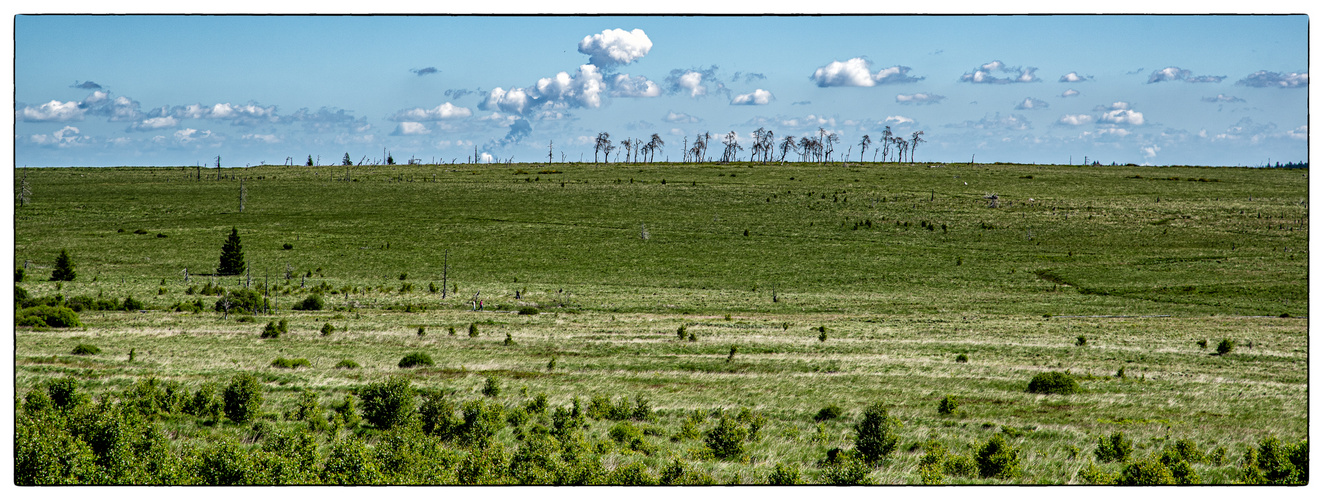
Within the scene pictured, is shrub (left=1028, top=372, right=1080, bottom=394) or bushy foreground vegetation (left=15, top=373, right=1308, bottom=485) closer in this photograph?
bushy foreground vegetation (left=15, top=373, right=1308, bottom=485)

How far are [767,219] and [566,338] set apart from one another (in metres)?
57.8

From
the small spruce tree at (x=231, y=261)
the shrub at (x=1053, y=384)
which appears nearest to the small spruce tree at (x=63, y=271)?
the small spruce tree at (x=231, y=261)

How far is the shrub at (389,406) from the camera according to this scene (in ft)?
55.9

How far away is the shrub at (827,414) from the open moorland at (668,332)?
1.02 feet

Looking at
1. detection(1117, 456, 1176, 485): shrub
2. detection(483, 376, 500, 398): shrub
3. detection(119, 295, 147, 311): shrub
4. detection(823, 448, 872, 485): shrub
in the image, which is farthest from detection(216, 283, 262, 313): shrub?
detection(1117, 456, 1176, 485): shrub

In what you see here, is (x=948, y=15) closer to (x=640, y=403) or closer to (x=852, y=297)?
(x=640, y=403)

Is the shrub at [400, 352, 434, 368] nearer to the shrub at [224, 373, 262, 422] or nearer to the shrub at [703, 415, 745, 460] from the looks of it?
the shrub at [224, 373, 262, 422]

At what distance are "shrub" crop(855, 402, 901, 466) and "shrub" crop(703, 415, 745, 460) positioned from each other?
226cm

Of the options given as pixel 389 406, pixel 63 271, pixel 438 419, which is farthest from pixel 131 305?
pixel 438 419

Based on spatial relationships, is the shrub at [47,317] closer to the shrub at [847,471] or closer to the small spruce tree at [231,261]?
the small spruce tree at [231,261]

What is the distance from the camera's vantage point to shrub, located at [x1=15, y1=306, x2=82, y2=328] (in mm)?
33312

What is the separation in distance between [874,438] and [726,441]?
283 cm

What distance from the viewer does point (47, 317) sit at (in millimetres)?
34500

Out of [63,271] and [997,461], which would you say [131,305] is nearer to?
[63,271]
